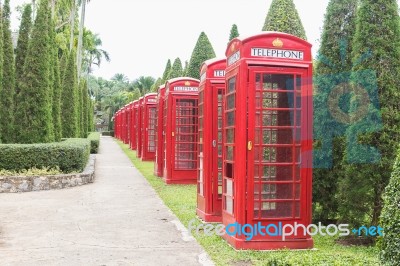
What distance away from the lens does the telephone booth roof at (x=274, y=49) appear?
23.1 feet

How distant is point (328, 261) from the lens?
5.20 meters

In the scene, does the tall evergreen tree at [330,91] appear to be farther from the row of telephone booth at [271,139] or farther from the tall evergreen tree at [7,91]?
the tall evergreen tree at [7,91]

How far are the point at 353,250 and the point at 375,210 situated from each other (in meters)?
0.73

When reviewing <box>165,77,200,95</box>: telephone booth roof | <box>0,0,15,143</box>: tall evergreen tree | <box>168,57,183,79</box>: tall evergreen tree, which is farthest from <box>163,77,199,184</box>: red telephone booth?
<box>168,57,183,79</box>: tall evergreen tree

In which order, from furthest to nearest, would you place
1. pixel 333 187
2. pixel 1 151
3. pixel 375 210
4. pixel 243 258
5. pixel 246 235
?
pixel 1 151 → pixel 333 187 → pixel 375 210 → pixel 246 235 → pixel 243 258

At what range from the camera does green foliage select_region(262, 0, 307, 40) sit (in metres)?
9.72

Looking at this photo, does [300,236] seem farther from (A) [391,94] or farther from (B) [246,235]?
(A) [391,94]

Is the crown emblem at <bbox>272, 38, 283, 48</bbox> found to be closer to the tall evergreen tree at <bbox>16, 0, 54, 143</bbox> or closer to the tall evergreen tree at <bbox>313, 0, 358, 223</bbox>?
the tall evergreen tree at <bbox>313, 0, 358, 223</bbox>

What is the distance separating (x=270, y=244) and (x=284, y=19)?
4.75m

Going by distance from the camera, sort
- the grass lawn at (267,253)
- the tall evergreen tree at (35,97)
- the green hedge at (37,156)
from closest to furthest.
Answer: the grass lawn at (267,253), the green hedge at (37,156), the tall evergreen tree at (35,97)

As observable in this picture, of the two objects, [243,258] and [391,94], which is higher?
[391,94]

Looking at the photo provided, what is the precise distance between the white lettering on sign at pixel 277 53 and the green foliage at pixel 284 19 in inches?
104

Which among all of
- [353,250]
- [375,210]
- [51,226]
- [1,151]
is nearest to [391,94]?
[375,210]

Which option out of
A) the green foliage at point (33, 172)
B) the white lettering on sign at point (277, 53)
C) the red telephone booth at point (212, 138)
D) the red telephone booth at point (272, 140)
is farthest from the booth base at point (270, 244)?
the green foliage at point (33, 172)
